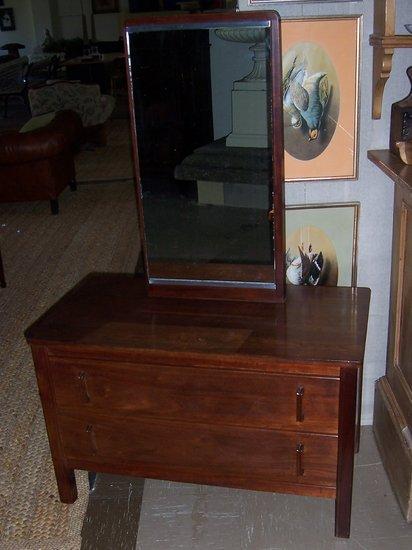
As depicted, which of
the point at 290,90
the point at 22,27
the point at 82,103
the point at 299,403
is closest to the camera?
the point at 299,403

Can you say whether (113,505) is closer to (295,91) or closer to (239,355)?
(239,355)

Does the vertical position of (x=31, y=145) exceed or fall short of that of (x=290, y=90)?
it falls short

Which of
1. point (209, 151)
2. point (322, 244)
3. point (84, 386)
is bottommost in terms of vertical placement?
point (84, 386)

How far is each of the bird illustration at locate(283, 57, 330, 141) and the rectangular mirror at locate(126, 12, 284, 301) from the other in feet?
0.64

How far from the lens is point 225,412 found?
5.32ft

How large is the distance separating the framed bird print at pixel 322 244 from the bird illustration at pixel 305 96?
243mm

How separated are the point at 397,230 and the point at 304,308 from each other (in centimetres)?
39

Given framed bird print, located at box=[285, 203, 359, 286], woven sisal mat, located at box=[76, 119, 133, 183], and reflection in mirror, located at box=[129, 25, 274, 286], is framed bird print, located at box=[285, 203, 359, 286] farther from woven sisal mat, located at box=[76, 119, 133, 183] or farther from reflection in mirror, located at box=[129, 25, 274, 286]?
woven sisal mat, located at box=[76, 119, 133, 183]

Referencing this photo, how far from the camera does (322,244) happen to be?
1953 mm

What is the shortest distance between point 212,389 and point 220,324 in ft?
0.57

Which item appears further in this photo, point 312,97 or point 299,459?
point 312,97

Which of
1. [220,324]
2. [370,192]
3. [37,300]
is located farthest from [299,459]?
[37,300]

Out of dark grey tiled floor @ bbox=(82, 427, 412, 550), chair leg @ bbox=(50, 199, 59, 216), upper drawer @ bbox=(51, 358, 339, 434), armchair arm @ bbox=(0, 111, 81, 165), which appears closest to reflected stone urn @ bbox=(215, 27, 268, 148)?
upper drawer @ bbox=(51, 358, 339, 434)

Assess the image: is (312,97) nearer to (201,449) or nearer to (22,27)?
(201,449)
